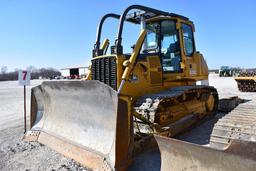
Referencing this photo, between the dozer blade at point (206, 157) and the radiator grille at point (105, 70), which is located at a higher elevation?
the radiator grille at point (105, 70)

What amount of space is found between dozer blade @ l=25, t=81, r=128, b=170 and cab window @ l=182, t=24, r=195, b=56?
3.60 m

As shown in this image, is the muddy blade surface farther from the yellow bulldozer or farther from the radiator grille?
the radiator grille

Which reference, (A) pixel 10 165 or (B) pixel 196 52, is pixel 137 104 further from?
(B) pixel 196 52

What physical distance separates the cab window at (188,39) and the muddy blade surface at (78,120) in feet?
11.8

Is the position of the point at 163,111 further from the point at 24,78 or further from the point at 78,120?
the point at 24,78

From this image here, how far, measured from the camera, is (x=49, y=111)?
5789 millimetres

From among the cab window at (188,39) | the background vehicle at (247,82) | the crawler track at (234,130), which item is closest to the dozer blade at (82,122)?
the crawler track at (234,130)

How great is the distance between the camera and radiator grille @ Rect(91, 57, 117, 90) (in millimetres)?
5695

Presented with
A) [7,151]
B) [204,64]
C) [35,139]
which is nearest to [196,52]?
[204,64]

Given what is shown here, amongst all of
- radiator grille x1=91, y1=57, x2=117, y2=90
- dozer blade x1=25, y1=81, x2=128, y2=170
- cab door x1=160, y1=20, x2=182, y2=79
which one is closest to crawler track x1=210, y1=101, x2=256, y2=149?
dozer blade x1=25, y1=81, x2=128, y2=170

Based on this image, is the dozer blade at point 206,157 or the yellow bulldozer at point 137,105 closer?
the dozer blade at point 206,157

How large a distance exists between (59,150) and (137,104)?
179 cm

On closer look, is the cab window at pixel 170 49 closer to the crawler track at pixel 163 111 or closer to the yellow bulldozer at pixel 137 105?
the yellow bulldozer at pixel 137 105

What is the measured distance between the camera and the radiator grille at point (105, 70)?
18.7ft
